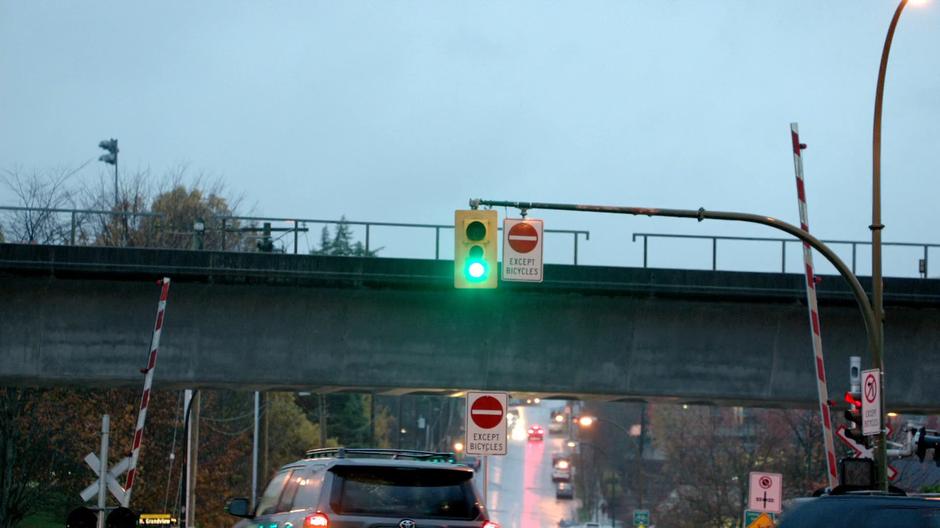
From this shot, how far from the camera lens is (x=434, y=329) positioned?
29922mm

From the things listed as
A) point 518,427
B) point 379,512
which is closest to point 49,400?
point 379,512

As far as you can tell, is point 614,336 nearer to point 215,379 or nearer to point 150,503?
point 215,379

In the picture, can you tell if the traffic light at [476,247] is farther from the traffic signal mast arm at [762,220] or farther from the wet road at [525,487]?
the wet road at [525,487]

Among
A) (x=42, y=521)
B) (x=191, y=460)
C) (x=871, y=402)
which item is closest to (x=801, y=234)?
(x=871, y=402)

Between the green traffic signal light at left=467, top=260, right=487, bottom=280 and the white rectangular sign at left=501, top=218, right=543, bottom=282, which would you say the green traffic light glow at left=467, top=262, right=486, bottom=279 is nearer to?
the green traffic signal light at left=467, top=260, right=487, bottom=280

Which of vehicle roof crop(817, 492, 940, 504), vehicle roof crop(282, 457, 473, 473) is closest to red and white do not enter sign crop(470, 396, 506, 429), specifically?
vehicle roof crop(282, 457, 473, 473)

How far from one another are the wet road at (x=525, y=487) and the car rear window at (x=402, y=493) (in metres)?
66.9

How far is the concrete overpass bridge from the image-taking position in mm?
28875

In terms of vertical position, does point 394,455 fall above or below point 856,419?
above

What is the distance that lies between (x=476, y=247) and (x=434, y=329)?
10957 millimetres

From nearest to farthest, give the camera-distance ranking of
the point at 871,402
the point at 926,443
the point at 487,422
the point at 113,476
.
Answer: the point at 113,476 < the point at 871,402 < the point at 487,422 < the point at 926,443

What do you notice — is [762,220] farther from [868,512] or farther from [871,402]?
[868,512]

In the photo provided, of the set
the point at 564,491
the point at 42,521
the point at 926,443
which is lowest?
the point at 564,491

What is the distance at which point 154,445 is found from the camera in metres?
50.2
